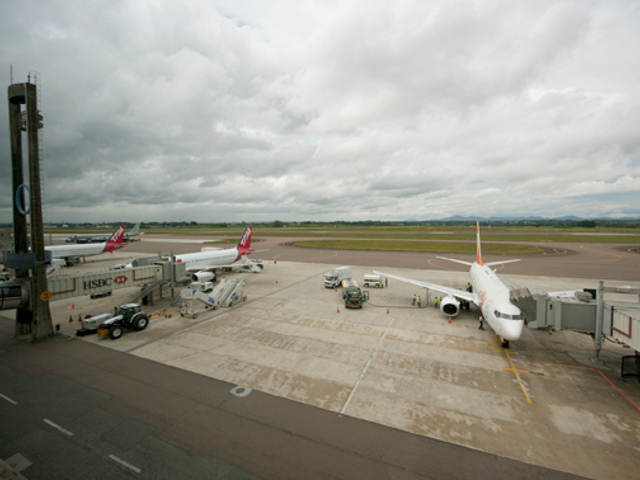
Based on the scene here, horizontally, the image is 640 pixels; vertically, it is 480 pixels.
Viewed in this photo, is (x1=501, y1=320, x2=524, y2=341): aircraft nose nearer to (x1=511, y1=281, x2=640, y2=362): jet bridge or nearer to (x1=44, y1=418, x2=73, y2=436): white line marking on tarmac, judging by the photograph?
(x1=511, y1=281, x2=640, y2=362): jet bridge

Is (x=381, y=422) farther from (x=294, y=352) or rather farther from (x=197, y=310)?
(x=197, y=310)

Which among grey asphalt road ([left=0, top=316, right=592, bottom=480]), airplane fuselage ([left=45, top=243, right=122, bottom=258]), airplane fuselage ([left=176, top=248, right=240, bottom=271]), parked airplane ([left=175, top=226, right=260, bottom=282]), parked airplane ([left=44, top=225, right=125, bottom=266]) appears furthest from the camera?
parked airplane ([left=44, top=225, right=125, bottom=266])

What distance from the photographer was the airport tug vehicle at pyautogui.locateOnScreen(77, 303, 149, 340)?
20750mm

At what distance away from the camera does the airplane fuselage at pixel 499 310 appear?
17.3 meters

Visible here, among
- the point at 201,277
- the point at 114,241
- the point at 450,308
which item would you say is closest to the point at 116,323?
the point at 201,277

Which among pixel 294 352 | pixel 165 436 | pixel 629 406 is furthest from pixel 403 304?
pixel 165 436

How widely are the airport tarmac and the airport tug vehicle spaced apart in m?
0.65

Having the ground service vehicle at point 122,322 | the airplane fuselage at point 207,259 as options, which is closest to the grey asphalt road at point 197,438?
the ground service vehicle at point 122,322

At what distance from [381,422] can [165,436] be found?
875 cm

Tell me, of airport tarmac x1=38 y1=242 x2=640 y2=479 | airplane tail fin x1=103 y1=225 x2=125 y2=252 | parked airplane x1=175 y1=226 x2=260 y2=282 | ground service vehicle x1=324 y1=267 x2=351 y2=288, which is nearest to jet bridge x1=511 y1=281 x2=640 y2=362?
airport tarmac x1=38 y1=242 x2=640 y2=479

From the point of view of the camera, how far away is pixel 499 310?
1833 cm

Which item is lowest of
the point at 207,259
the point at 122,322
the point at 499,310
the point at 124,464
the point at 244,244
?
the point at 124,464

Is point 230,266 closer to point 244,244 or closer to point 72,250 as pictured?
point 244,244

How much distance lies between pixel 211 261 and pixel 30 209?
22005 millimetres
